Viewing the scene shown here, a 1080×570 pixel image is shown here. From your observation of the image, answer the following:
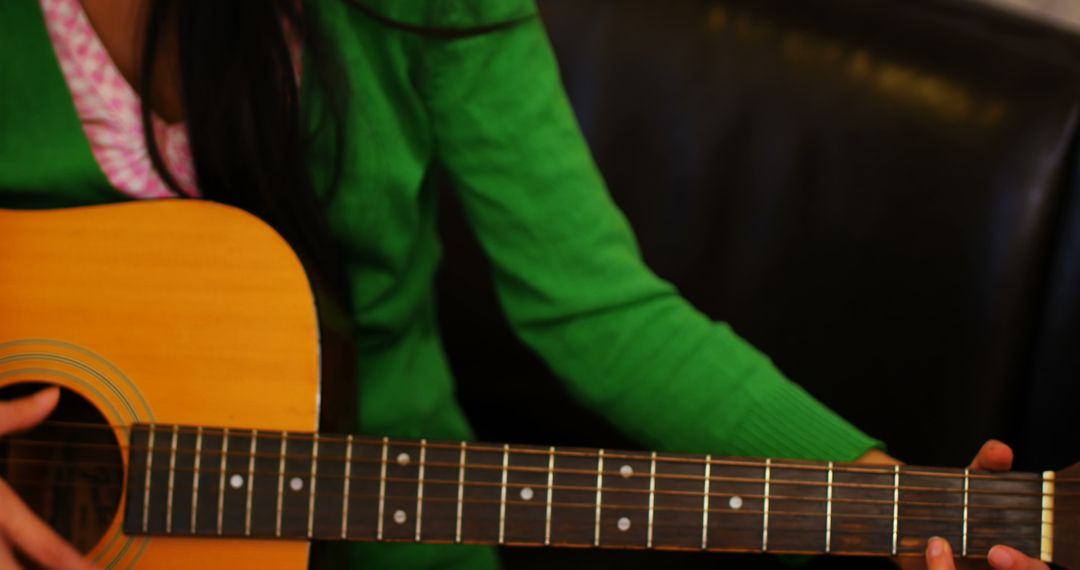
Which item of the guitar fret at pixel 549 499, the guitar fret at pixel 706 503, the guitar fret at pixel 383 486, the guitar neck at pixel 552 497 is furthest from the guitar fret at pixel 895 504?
the guitar fret at pixel 383 486

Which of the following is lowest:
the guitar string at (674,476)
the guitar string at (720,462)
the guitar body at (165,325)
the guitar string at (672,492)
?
the guitar string at (672,492)

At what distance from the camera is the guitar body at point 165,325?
72 cm

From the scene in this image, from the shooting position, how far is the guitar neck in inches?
27.5

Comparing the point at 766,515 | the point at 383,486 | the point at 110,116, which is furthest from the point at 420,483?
the point at 110,116

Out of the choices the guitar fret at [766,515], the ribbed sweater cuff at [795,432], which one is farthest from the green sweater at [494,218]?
the guitar fret at [766,515]

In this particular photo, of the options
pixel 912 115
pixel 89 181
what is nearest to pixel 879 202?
pixel 912 115

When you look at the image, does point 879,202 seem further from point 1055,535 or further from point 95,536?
point 95,536

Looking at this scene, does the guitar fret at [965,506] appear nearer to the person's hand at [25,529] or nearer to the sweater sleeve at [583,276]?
the sweater sleeve at [583,276]

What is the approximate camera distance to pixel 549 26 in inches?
34.7

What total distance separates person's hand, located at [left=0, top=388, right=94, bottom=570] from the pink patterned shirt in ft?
0.61

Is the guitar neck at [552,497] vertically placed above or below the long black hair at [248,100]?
below

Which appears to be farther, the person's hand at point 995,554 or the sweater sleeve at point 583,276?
the sweater sleeve at point 583,276

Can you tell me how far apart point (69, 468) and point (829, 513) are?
55 centimetres

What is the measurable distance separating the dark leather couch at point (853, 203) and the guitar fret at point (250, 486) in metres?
0.24
